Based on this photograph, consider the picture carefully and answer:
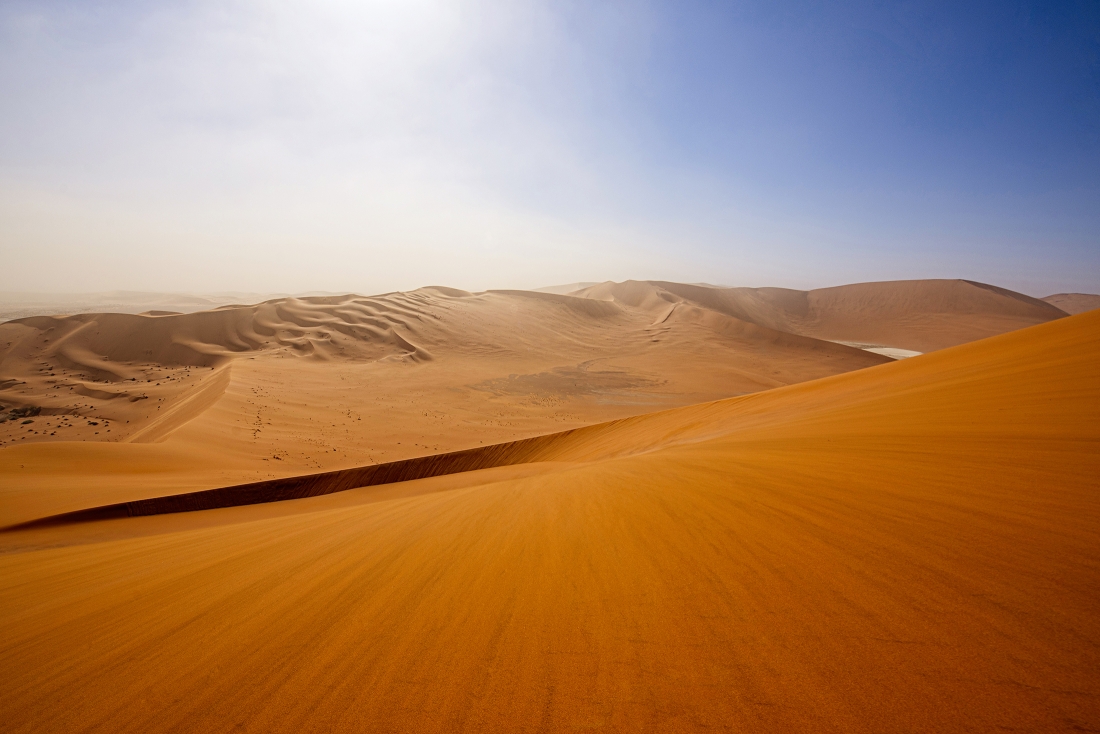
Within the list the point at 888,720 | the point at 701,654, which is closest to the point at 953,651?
Result: the point at 888,720

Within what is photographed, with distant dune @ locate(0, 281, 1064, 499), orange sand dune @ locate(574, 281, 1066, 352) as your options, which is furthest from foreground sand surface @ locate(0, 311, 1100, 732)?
orange sand dune @ locate(574, 281, 1066, 352)

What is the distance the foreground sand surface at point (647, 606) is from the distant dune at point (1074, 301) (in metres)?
133

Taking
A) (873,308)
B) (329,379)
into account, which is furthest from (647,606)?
(873,308)

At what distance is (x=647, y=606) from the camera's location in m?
2.16

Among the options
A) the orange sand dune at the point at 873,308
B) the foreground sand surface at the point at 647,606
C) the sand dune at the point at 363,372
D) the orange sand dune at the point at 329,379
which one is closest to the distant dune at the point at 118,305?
the sand dune at the point at 363,372

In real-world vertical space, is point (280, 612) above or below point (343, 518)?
above

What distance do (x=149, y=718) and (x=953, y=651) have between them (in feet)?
10.9

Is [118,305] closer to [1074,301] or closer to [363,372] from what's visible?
[363,372]

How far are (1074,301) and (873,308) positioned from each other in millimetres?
74876

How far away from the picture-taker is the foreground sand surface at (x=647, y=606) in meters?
1.59

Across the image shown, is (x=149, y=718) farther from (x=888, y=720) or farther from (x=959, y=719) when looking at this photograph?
(x=959, y=719)

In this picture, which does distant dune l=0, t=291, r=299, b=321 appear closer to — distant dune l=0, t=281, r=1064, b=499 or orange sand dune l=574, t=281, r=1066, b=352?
distant dune l=0, t=281, r=1064, b=499

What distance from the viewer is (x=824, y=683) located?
159 cm

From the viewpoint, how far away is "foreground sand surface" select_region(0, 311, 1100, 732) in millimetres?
1593
